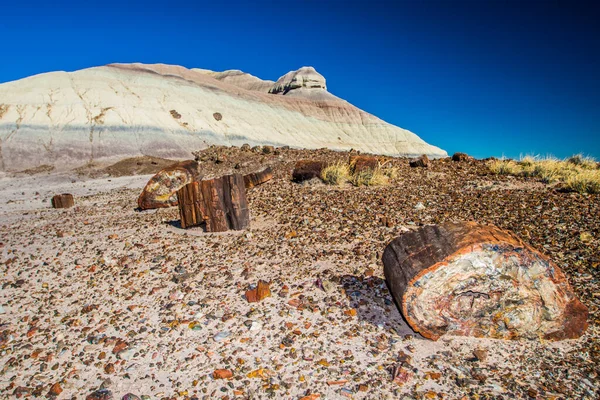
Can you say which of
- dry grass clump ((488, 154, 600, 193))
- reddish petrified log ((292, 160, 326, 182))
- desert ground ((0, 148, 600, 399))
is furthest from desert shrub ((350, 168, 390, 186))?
dry grass clump ((488, 154, 600, 193))

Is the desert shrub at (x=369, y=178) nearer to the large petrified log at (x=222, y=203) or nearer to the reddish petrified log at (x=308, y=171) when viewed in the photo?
the reddish petrified log at (x=308, y=171)

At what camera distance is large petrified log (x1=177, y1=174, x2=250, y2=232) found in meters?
5.41

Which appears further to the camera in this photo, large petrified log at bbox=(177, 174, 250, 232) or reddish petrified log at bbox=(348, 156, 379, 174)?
reddish petrified log at bbox=(348, 156, 379, 174)

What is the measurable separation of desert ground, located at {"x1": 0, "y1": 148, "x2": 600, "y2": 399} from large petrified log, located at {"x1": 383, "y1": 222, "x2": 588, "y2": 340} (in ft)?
0.46

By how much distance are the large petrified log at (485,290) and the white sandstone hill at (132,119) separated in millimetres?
21482

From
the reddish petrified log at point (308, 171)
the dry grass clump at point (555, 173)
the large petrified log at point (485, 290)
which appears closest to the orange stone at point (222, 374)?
the large petrified log at point (485, 290)

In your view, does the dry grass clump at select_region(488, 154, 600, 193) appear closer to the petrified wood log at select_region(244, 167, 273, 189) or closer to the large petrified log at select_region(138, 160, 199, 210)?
the petrified wood log at select_region(244, 167, 273, 189)

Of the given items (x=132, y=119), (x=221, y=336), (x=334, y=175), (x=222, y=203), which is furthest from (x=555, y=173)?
(x=132, y=119)

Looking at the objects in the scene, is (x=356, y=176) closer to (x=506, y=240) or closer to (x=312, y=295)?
(x=312, y=295)

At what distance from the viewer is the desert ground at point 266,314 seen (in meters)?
2.42

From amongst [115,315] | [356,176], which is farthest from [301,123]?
[115,315]

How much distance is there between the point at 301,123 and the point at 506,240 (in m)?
35.7

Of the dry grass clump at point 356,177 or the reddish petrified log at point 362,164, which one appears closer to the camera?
the dry grass clump at point 356,177

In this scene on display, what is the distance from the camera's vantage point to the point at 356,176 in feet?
27.9
